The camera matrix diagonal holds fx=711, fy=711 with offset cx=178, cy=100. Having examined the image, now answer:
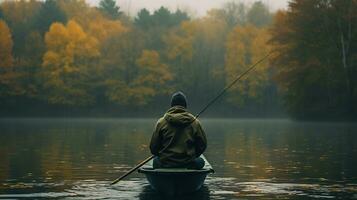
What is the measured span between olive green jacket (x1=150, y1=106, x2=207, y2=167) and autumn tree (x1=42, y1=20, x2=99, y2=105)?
7562 cm

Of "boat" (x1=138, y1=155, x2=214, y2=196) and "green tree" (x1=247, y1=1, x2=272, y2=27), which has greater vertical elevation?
"green tree" (x1=247, y1=1, x2=272, y2=27)

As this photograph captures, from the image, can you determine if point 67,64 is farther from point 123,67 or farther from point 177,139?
point 177,139

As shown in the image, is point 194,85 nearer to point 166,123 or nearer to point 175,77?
point 175,77

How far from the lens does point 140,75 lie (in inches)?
3711

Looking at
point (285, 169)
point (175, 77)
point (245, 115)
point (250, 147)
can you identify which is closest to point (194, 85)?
point (175, 77)

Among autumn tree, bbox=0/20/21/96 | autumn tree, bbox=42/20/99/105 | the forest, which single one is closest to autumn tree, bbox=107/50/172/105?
the forest

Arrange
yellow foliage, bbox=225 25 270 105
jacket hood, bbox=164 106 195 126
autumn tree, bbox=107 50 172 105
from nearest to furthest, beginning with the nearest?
jacket hood, bbox=164 106 195 126, yellow foliage, bbox=225 25 270 105, autumn tree, bbox=107 50 172 105

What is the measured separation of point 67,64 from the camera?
3634 inches

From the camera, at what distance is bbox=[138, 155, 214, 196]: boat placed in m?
15.4

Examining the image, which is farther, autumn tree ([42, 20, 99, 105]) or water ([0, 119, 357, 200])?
autumn tree ([42, 20, 99, 105])

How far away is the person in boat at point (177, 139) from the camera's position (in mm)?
15969

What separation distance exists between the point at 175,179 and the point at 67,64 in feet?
257

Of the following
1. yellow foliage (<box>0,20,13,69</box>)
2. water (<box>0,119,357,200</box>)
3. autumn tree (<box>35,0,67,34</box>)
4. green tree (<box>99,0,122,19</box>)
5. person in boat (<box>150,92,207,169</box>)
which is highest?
green tree (<box>99,0,122,19</box>)

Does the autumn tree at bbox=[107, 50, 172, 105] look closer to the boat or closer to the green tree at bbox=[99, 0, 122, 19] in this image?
the green tree at bbox=[99, 0, 122, 19]
